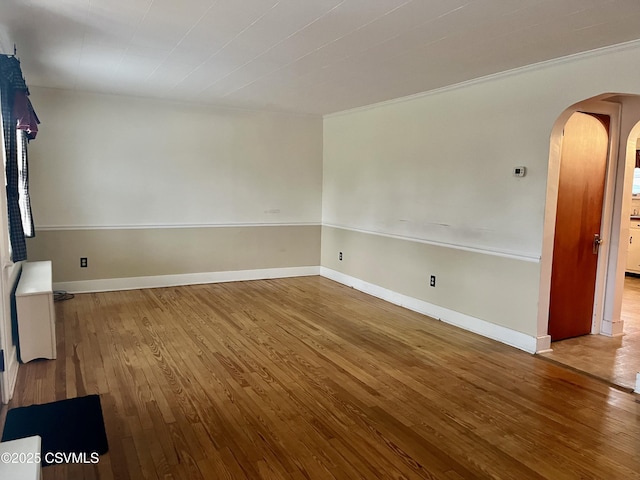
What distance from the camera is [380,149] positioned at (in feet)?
18.2

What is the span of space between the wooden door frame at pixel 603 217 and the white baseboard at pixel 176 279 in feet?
12.0

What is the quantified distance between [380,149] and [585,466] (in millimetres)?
3987

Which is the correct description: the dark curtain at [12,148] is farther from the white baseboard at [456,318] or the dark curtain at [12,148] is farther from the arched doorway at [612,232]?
the arched doorway at [612,232]

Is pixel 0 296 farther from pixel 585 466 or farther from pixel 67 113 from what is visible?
pixel 585 466

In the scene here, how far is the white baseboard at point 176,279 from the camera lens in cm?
550

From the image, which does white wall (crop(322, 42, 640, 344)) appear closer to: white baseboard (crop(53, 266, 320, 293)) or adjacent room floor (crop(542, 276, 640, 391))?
adjacent room floor (crop(542, 276, 640, 391))

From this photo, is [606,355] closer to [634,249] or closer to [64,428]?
[64,428]

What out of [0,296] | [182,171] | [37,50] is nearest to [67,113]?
[182,171]

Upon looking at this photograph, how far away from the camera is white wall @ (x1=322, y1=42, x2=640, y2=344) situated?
3572mm

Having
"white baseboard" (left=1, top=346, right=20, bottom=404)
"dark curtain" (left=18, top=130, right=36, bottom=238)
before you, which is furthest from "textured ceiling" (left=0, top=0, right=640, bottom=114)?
"white baseboard" (left=1, top=346, right=20, bottom=404)

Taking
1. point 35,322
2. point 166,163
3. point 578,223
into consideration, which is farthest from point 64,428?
point 578,223

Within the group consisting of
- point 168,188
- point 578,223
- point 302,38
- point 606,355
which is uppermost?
point 302,38

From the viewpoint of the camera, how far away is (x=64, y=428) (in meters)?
2.53

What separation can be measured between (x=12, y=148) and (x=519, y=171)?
423cm
